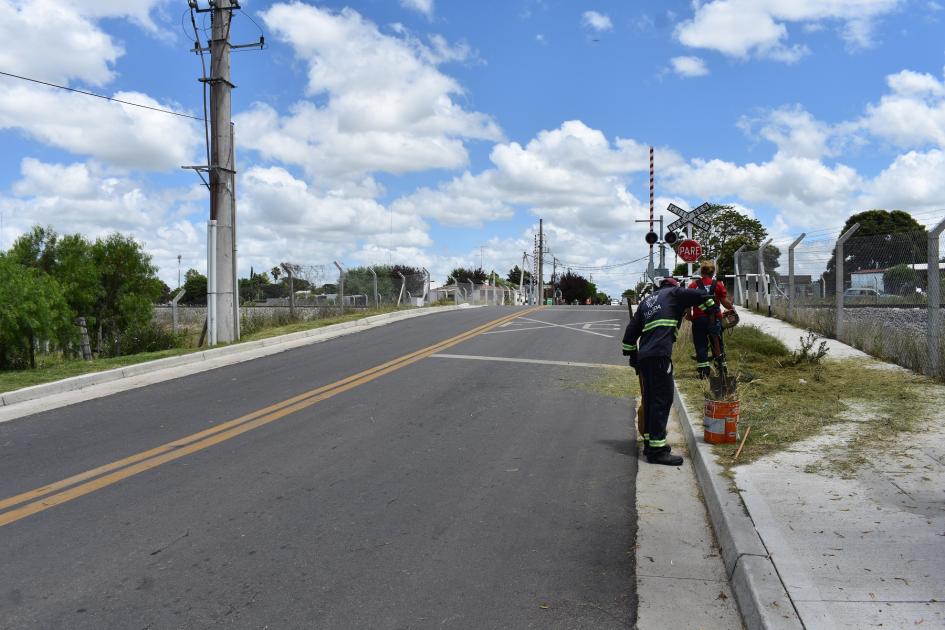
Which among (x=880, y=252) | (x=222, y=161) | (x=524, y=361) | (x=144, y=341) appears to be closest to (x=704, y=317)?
(x=524, y=361)

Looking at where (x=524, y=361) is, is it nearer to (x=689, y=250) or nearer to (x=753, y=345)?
(x=753, y=345)

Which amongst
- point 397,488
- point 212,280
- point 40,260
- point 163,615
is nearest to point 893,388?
Result: point 397,488

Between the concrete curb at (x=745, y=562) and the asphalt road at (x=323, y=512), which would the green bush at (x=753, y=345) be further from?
the concrete curb at (x=745, y=562)

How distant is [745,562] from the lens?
12.8 ft

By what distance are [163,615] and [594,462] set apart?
3.92 m

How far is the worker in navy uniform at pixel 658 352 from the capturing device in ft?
21.3

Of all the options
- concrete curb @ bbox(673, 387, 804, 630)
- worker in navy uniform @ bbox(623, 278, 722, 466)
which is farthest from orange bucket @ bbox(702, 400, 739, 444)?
concrete curb @ bbox(673, 387, 804, 630)

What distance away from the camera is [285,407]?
347 inches

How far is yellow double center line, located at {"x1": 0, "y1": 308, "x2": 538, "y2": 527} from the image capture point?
17.5 feet

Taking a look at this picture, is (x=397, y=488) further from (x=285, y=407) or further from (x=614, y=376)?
(x=614, y=376)

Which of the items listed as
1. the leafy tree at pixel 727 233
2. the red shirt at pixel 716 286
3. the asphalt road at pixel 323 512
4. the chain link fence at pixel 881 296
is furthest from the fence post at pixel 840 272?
the leafy tree at pixel 727 233

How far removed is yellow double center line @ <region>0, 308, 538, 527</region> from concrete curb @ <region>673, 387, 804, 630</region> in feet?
14.7

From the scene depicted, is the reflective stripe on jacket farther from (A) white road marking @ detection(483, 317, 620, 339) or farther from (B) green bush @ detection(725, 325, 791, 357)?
(A) white road marking @ detection(483, 317, 620, 339)

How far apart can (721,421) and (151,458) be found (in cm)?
499
